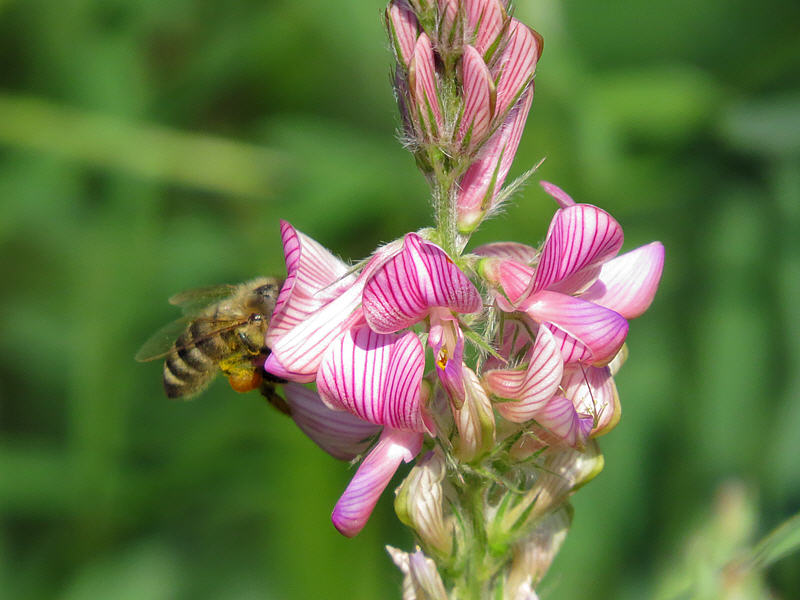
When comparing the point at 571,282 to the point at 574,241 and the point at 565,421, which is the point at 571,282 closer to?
the point at 574,241

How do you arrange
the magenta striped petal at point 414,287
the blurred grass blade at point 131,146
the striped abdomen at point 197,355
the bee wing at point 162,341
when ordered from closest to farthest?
the magenta striped petal at point 414,287 < the striped abdomen at point 197,355 < the bee wing at point 162,341 < the blurred grass blade at point 131,146

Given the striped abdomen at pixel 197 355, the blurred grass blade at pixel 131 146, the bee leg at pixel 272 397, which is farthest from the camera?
the blurred grass blade at pixel 131 146

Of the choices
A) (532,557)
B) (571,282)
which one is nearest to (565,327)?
(571,282)

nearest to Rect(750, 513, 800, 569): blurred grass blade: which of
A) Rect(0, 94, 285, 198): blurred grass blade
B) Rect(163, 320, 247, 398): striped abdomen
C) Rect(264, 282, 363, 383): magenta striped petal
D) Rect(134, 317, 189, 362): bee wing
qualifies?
Rect(264, 282, 363, 383): magenta striped petal

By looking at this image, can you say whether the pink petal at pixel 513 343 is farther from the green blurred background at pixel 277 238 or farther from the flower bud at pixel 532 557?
the green blurred background at pixel 277 238

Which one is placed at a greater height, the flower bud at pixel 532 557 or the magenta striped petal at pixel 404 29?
the magenta striped petal at pixel 404 29

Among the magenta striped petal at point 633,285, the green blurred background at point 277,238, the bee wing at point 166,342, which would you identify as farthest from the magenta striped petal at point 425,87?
the green blurred background at point 277,238

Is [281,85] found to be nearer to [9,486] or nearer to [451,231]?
[9,486]
